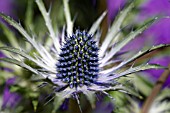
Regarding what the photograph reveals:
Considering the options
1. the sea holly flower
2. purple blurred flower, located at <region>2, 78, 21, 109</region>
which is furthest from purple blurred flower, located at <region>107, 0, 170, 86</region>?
purple blurred flower, located at <region>2, 78, 21, 109</region>

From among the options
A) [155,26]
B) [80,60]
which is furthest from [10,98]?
[155,26]

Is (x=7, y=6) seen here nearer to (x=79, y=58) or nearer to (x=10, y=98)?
(x=10, y=98)

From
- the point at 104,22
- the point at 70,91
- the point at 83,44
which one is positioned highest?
the point at 104,22

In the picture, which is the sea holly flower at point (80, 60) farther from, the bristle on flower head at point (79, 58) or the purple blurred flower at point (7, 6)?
the purple blurred flower at point (7, 6)

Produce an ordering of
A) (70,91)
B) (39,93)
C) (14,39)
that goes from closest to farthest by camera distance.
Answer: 1. (70,91)
2. (39,93)
3. (14,39)

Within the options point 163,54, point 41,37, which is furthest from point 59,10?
point 163,54

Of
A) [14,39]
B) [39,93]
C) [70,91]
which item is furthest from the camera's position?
[14,39]

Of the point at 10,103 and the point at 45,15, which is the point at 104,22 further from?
the point at 10,103

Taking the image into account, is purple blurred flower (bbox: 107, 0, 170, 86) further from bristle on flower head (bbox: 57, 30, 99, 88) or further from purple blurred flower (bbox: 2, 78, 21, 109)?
purple blurred flower (bbox: 2, 78, 21, 109)
